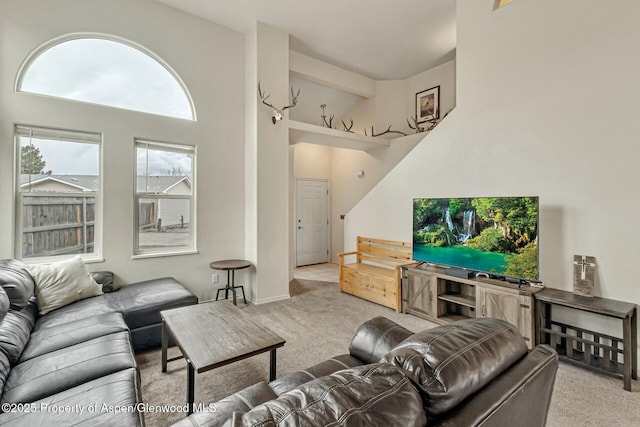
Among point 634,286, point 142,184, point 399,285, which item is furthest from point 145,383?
point 634,286

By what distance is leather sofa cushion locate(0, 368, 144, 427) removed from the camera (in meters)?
1.21

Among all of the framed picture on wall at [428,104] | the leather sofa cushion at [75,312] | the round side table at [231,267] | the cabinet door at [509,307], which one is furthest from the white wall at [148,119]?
the framed picture on wall at [428,104]

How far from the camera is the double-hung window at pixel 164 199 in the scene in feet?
11.6

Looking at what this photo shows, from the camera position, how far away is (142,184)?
3535 millimetres

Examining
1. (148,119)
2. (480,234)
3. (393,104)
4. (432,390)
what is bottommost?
(432,390)

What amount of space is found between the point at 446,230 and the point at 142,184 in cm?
367

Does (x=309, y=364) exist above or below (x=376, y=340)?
below

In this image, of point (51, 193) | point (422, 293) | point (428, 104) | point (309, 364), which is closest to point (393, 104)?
point (428, 104)

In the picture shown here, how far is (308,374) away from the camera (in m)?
1.49

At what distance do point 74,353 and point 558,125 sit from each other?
167 inches

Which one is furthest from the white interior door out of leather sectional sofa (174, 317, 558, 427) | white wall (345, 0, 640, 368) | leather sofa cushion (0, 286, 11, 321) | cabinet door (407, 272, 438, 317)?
leather sectional sofa (174, 317, 558, 427)

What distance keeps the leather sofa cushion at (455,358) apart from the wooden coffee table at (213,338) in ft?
3.56

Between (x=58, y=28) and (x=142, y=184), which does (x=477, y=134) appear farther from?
(x=58, y=28)

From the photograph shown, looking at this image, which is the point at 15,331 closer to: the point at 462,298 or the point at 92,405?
the point at 92,405
